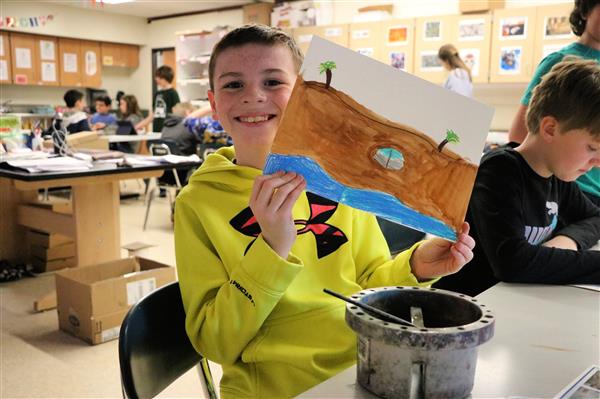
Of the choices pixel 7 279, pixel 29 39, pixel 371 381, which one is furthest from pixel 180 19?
pixel 371 381

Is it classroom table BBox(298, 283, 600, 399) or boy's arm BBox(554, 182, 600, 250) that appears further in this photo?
boy's arm BBox(554, 182, 600, 250)

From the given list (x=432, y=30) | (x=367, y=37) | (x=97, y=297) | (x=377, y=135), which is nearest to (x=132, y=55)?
(x=367, y=37)

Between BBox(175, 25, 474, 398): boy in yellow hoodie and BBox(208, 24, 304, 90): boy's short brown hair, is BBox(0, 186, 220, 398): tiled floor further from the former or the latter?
BBox(208, 24, 304, 90): boy's short brown hair

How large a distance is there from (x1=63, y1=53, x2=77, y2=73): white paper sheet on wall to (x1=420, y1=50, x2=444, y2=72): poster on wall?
19.9ft

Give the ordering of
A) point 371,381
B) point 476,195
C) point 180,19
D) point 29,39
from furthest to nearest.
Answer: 1. point 180,19
2. point 29,39
3. point 476,195
4. point 371,381

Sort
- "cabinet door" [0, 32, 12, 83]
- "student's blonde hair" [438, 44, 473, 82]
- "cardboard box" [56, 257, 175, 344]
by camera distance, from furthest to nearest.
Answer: "cabinet door" [0, 32, 12, 83], "student's blonde hair" [438, 44, 473, 82], "cardboard box" [56, 257, 175, 344]

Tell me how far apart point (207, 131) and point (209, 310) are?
3.96 meters

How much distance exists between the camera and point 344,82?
688 mm

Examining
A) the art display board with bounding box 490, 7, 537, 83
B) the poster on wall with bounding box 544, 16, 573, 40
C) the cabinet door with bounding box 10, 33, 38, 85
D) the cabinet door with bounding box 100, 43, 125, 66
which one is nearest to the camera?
the poster on wall with bounding box 544, 16, 573, 40

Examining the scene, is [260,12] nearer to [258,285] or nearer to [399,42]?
[399,42]

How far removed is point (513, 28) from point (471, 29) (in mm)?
443

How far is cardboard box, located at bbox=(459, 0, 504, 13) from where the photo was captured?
5.60m

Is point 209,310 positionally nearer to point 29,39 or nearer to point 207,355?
point 207,355

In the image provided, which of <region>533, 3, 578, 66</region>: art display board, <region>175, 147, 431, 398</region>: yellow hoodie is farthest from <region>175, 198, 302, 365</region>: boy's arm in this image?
<region>533, 3, 578, 66</region>: art display board
